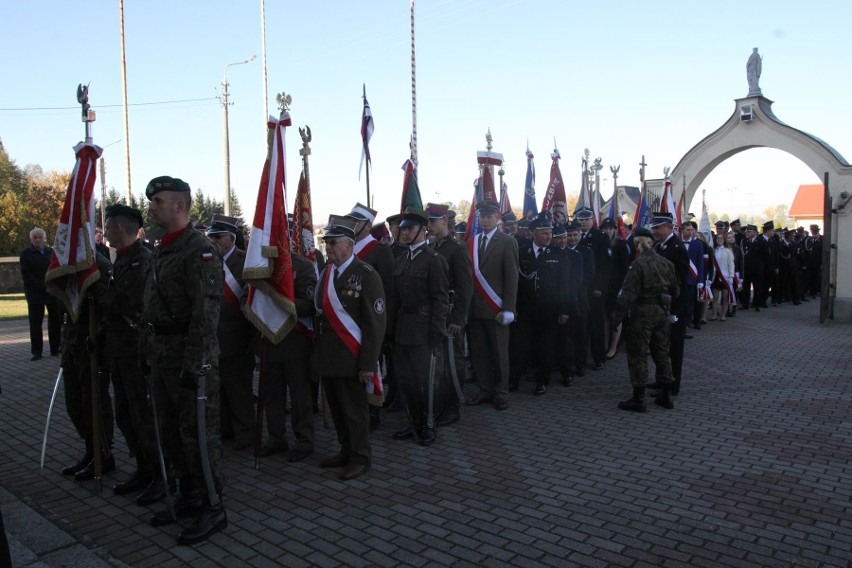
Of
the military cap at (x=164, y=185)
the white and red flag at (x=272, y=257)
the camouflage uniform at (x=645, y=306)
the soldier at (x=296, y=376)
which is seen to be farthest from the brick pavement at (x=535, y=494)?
the military cap at (x=164, y=185)

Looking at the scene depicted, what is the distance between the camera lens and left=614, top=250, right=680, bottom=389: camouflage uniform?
6781 mm

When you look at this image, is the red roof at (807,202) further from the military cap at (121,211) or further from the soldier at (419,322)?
the military cap at (121,211)

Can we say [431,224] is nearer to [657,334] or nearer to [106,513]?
[657,334]

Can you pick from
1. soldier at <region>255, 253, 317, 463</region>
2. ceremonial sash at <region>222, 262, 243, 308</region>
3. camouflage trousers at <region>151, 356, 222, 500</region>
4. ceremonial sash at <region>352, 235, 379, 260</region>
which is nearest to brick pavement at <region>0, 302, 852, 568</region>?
soldier at <region>255, 253, 317, 463</region>

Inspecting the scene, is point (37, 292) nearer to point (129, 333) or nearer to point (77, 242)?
point (77, 242)

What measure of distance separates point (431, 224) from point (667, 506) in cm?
345

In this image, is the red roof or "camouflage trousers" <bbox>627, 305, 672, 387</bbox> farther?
the red roof

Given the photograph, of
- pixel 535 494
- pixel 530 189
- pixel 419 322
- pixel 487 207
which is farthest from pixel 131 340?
pixel 530 189

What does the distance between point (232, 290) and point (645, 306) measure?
4.11 metres

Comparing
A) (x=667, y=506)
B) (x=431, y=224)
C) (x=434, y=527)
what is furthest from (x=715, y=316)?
(x=434, y=527)

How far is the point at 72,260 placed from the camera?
4.93 m

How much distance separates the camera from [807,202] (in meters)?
76.9

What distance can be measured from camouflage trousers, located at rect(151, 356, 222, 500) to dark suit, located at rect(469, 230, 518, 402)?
3631mm

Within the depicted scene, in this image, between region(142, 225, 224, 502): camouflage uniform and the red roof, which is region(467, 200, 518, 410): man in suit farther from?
the red roof
